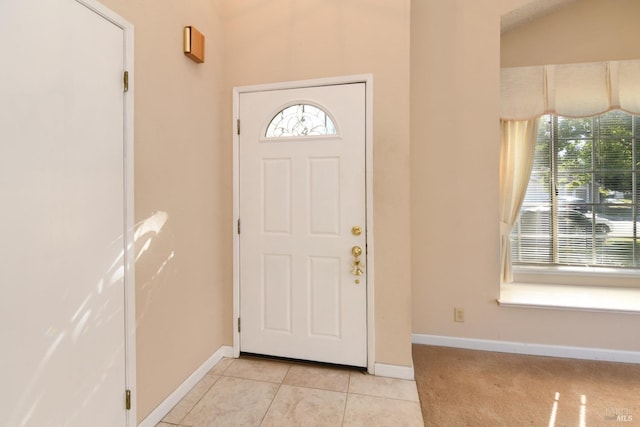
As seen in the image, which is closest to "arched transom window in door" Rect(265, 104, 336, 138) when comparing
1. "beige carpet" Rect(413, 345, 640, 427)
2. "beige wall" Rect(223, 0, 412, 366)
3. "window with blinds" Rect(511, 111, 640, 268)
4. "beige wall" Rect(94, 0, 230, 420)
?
"beige wall" Rect(223, 0, 412, 366)

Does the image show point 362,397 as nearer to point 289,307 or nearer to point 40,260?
point 289,307

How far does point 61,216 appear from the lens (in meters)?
1.21

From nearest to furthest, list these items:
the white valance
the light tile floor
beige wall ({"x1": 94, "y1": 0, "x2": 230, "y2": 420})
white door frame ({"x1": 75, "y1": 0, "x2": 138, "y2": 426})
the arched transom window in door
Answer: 1. white door frame ({"x1": 75, "y1": 0, "x2": 138, "y2": 426})
2. beige wall ({"x1": 94, "y1": 0, "x2": 230, "y2": 420})
3. the light tile floor
4. the arched transom window in door
5. the white valance

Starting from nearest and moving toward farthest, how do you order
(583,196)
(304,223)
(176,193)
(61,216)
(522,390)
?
(61,216) < (176,193) < (522,390) < (304,223) < (583,196)

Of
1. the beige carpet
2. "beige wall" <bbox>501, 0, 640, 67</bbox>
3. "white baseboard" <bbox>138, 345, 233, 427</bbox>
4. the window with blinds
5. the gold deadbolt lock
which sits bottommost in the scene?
the beige carpet

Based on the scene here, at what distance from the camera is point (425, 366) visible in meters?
2.32

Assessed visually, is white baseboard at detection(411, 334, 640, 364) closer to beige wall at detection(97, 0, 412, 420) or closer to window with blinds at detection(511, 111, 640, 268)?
beige wall at detection(97, 0, 412, 420)

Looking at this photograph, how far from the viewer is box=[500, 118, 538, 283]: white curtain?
9.36 feet

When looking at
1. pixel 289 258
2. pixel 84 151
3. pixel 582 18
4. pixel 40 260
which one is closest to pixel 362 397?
pixel 289 258

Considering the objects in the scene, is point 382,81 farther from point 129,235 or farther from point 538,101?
point 129,235

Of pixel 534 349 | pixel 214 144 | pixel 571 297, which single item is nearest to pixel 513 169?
pixel 571 297

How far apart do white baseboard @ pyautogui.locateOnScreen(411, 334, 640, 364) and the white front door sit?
0.88 m

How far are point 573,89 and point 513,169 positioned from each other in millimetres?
869

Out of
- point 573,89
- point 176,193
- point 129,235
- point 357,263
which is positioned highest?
point 573,89
